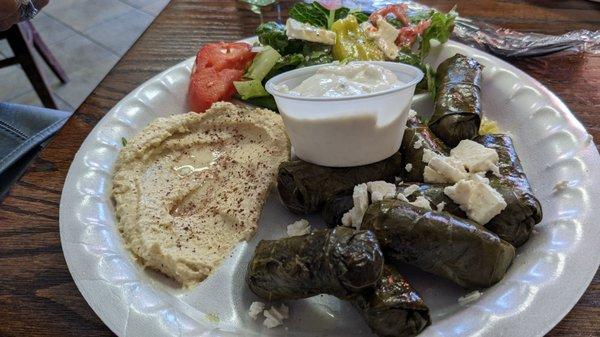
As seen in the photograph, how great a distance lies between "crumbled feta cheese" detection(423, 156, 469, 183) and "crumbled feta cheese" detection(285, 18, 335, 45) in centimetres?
107

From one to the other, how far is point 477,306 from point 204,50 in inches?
77.2

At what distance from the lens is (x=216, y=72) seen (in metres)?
2.67

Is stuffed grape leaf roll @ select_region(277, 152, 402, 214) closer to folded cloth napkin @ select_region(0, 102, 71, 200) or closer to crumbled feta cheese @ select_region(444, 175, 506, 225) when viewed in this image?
crumbled feta cheese @ select_region(444, 175, 506, 225)

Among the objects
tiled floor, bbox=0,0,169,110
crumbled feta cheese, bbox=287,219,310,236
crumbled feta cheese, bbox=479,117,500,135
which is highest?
crumbled feta cheese, bbox=479,117,500,135

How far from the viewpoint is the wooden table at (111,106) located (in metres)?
1.66

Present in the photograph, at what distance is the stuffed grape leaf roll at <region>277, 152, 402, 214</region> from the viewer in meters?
1.99

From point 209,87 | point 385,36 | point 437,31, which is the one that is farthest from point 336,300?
point 437,31

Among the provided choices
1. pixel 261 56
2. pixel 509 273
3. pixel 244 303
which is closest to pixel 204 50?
→ pixel 261 56

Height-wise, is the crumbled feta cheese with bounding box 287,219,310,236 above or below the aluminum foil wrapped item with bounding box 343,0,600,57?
below

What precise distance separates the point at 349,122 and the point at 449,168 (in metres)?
0.41

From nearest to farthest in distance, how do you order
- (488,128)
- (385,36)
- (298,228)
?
(298,228), (488,128), (385,36)

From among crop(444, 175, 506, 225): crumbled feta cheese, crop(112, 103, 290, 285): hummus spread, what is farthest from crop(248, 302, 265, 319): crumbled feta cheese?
crop(444, 175, 506, 225): crumbled feta cheese

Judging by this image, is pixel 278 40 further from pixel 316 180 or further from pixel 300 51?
pixel 316 180

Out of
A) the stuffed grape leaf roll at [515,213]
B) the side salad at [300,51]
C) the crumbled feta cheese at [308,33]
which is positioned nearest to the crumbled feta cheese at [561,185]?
the stuffed grape leaf roll at [515,213]
